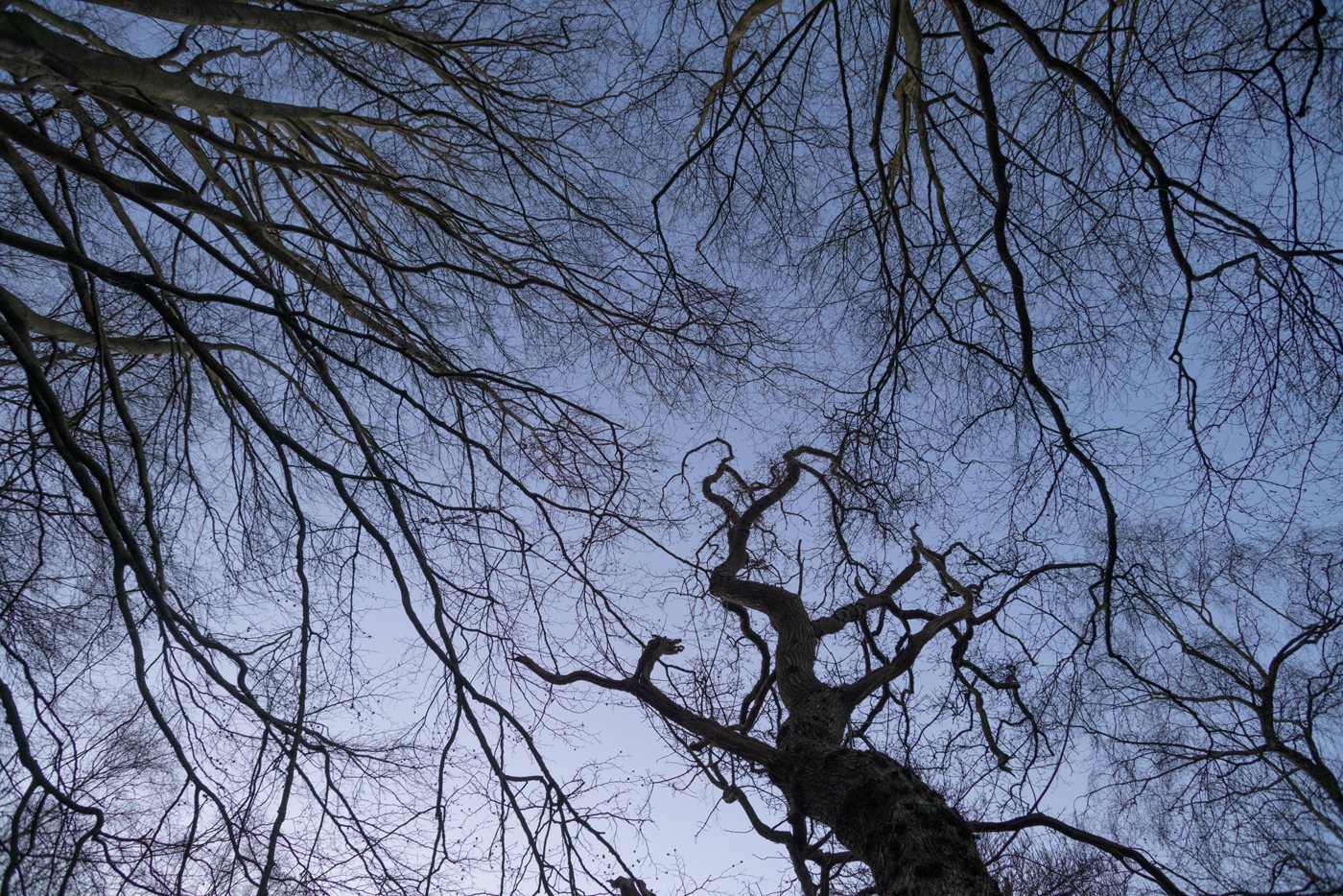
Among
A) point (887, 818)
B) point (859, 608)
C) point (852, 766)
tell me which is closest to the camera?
point (887, 818)

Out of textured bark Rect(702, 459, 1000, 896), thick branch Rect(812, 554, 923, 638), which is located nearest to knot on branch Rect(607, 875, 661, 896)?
textured bark Rect(702, 459, 1000, 896)

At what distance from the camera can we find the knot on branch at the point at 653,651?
13.3ft

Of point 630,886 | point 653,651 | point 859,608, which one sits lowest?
point 630,886

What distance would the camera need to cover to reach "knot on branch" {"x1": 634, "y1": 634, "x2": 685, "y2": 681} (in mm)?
4066

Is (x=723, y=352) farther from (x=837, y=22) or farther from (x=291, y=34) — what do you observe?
(x=291, y=34)

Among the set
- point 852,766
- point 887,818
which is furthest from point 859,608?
point 887,818

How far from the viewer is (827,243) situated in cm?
380

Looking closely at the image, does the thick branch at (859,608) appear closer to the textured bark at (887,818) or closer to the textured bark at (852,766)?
the textured bark at (852,766)

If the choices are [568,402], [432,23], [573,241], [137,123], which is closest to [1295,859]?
[568,402]

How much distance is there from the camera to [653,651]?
4.12 meters

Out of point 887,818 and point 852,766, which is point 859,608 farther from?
point 887,818

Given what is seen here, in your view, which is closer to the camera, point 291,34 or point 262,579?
point 291,34

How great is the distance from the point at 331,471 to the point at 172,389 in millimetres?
2000

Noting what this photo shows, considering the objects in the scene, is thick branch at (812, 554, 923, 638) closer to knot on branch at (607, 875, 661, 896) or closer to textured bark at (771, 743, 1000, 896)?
textured bark at (771, 743, 1000, 896)
